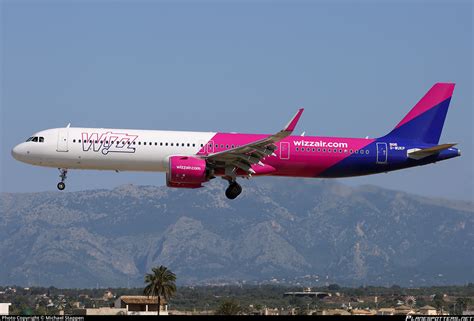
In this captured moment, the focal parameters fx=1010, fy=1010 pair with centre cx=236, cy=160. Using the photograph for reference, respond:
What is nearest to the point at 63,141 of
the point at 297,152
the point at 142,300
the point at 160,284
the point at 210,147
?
the point at 210,147

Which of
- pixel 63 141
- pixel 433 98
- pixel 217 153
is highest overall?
pixel 433 98

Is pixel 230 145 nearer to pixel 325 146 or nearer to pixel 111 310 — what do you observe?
pixel 325 146

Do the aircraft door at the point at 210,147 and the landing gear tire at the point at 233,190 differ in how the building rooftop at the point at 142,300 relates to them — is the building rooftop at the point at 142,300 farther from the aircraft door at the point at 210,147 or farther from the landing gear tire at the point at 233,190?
the aircraft door at the point at 210,147

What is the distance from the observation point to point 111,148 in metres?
63.5

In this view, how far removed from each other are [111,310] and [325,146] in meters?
44.9

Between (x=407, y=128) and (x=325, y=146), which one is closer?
(x=325, y=146)

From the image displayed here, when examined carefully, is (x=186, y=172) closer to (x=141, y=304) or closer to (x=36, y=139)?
(x=36, y=139)

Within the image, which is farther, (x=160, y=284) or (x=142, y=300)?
(x=142, y=300)

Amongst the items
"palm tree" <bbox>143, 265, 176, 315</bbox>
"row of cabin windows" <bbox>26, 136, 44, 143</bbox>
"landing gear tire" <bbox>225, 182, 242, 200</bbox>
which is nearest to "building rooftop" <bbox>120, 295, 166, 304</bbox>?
"palm tree" <bbox>143, 265, 176, 315</bbox>

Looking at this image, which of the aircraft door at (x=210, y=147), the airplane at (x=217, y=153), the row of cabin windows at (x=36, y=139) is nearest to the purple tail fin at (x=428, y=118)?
the airplane at (x=217, y=153)

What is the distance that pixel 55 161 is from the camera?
6425cm

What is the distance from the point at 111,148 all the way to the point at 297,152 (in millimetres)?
11948

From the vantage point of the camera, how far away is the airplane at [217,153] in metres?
63.5

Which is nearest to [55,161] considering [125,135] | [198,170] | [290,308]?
[125,135]
